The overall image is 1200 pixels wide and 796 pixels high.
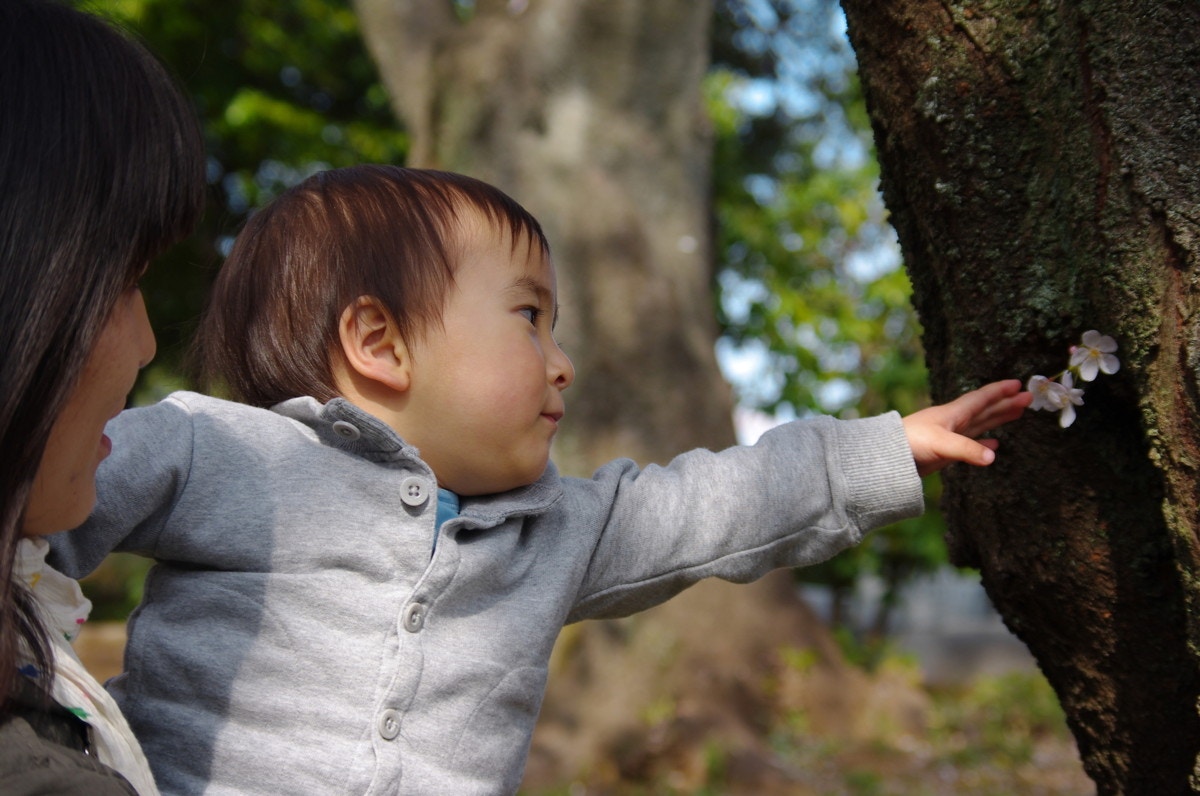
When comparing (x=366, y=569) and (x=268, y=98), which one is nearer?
(x=366, y=569)

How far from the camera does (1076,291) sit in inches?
65.9

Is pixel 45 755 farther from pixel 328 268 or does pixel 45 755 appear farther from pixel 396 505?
pixel 328 268

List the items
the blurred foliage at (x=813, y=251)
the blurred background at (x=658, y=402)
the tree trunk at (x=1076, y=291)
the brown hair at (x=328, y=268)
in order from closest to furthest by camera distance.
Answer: the tree trunk at (x=1076, y=291), the brown hair at (x=328, y=268), the blurred background at (x=658, y=402), the blurred foliage at (x=813, y=251)

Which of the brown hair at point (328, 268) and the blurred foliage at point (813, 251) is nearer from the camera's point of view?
the brown hair at point (328, 268)

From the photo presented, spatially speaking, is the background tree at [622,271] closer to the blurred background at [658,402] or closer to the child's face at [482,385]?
the blurred background at [658,402]

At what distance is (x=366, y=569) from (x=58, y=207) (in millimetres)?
791

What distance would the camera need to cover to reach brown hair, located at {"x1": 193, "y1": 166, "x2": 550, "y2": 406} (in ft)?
6.16

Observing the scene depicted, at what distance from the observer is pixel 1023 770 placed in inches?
231

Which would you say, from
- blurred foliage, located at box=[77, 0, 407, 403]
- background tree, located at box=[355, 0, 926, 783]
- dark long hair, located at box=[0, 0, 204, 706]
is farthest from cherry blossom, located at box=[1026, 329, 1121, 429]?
blurred foliage, located at box=[77, 0, 407, 403]

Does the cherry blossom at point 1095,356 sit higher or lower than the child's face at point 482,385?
higher

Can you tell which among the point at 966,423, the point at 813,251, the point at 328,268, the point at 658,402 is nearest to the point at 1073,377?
the point at 966,423

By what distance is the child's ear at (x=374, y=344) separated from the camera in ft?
6.18

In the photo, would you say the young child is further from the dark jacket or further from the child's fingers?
the dark jacket

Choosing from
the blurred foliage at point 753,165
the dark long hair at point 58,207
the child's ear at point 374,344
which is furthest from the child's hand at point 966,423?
the blurred foliage at point 753,165
